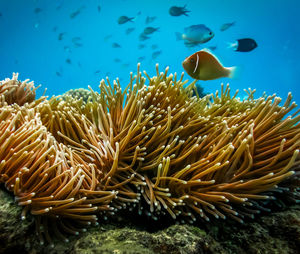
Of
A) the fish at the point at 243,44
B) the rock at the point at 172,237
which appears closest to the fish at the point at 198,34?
the fish at the point at 243,44

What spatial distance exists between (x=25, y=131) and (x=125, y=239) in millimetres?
1221

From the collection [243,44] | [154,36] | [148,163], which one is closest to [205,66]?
[148,163]

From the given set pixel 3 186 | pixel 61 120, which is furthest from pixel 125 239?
pixel 61 120

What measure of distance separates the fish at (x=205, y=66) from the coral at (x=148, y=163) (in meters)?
0.32

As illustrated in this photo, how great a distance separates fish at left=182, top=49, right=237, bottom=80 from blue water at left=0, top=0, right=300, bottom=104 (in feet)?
143

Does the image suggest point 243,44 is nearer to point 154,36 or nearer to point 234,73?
point 234,73

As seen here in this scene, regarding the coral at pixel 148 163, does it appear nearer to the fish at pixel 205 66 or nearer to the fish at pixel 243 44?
the fish at pixel 205 66

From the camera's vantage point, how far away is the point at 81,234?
5.20ft

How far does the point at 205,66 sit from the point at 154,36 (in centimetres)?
9957

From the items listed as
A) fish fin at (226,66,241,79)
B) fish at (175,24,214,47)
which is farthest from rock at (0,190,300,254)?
fish at (175,24,214,47)

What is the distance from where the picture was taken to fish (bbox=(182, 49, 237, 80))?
248 cm

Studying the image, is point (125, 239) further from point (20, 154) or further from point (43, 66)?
point (43, 66)

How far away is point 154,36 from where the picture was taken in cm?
9300

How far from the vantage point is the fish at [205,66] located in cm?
248
